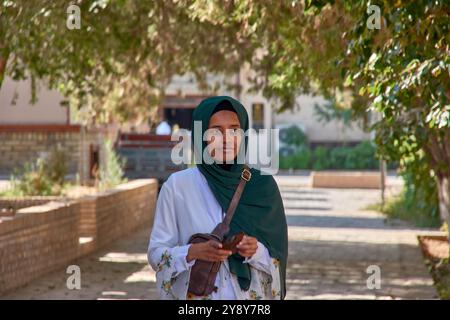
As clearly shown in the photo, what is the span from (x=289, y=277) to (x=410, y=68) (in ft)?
23.6

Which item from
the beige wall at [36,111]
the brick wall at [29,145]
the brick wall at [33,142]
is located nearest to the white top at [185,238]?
the brick wall at [33,142]

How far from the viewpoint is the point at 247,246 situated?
17.2 feet

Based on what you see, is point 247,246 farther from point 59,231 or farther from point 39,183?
point 39,183

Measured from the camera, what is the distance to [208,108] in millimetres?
5395

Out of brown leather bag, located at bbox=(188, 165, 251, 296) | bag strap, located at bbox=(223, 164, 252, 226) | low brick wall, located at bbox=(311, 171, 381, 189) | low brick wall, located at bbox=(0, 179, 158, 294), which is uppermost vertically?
bag strap, located at bbox=(223, 164, 252, 226)

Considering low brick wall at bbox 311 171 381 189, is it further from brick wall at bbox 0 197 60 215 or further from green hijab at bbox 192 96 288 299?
green hijab at bbox 192 96 288 299

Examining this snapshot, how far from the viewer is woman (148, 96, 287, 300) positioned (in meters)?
5.37

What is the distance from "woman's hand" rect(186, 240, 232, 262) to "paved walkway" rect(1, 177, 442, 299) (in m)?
7.74

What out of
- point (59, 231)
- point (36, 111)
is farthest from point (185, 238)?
point (36, 111)

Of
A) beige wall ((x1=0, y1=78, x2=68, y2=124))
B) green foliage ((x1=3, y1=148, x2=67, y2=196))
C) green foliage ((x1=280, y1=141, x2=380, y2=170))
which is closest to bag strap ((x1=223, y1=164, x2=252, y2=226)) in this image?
green foliage ((x1=3, y1=148, x2=67, y2=196))

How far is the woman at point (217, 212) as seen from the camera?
5367mm

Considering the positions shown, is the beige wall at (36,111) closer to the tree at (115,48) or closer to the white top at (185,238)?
the tree at (115,48)
